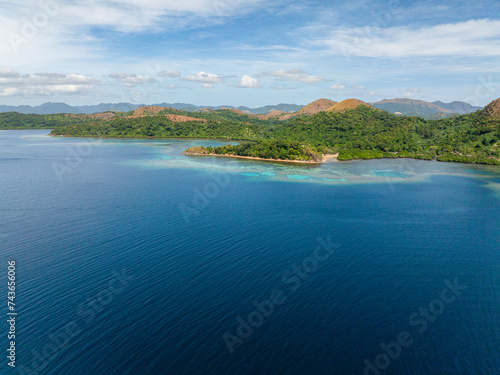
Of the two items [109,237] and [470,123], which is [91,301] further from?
[470,123]

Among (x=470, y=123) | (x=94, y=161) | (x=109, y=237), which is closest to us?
(x=109, y=237)

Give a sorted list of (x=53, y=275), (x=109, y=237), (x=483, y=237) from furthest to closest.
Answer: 1. (x=483, y=237)
2. (x=109, y=237)
3. (x=53, y=275)

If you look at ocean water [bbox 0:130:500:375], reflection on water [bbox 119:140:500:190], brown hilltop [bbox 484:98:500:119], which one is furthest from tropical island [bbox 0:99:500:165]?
ocean water [bbox 0:130:500:375]

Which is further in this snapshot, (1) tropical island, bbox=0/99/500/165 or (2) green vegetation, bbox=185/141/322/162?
(1) tropical island, bbox=0/99/500/165

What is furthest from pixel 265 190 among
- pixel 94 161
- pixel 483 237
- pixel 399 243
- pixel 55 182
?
pixel 94 161

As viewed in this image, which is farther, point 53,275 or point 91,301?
point 53,275

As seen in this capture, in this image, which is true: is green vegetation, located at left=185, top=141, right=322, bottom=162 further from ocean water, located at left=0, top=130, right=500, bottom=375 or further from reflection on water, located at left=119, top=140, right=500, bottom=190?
ocean water, located at left=0, top=130, right=500, bottom=375
